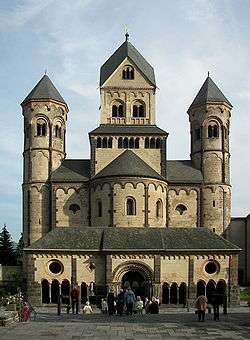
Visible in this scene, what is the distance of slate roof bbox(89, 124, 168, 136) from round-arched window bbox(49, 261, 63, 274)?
23.5 metres

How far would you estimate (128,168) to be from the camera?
77625 millimetres

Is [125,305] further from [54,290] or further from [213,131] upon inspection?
[213,131]

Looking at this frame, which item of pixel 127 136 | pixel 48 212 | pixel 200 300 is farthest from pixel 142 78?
pixel 200 300

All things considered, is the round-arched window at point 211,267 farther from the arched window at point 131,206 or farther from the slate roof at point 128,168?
the slate roof at point 128,168

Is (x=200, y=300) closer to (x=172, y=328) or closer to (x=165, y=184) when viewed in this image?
(x=172, y=328)

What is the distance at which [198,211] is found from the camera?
268ft

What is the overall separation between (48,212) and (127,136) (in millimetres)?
13354

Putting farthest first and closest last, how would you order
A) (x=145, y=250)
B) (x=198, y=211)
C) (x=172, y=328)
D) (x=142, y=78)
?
(x=142, y=78), (x=198, y=211), (x=145, y=250), (x=172, y=328)

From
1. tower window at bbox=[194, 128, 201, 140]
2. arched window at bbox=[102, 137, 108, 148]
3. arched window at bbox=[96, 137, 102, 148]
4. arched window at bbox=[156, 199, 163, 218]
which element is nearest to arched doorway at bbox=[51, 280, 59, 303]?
arched window at bbox=[156, 199, 163, 218]

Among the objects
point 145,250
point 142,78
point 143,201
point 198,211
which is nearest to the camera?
point 145,250

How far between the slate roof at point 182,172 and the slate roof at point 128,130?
16.7 ft

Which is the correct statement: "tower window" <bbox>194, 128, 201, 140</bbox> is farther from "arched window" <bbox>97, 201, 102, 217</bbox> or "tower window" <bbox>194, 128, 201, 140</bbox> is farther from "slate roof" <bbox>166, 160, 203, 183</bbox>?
"arched window" <bbox>97, 201, 102, 217</bbox>

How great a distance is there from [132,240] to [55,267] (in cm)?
776

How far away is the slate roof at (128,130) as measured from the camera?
8244cm
